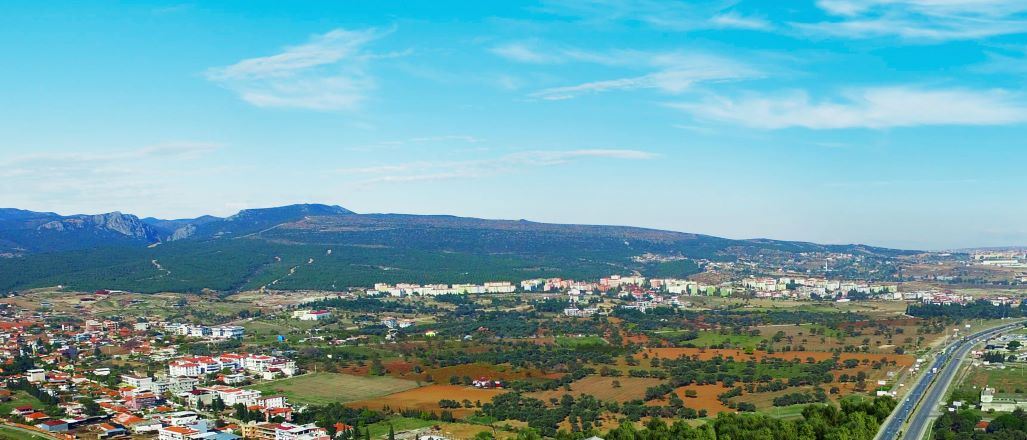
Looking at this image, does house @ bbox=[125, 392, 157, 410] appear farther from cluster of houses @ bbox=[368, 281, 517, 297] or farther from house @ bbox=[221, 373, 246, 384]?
cluster of houses @ bbox=[368, 281, 517, 297]

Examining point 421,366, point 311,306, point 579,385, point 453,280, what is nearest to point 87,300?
point 311,306

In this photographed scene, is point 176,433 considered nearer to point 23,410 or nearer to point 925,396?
point 23,410

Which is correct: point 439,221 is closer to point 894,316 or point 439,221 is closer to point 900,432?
point 894,316

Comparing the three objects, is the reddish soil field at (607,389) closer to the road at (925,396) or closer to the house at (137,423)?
the road at (925,396)

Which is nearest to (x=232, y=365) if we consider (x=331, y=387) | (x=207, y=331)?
(x=331, y=387)

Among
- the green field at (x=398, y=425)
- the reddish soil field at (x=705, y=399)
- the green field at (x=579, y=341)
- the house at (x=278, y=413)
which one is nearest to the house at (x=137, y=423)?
the house at (x=278, y=413)

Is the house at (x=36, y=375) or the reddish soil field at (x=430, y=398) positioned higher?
the reddish soil field at (x=430, y=398)
